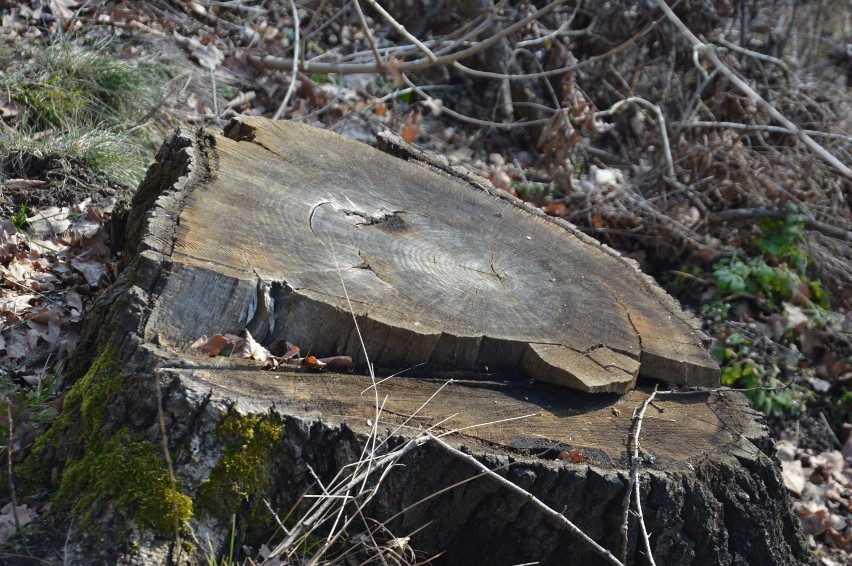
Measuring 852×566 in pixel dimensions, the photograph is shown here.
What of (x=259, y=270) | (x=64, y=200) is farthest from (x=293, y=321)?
(x=64, y=200)

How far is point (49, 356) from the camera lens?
2.87 m

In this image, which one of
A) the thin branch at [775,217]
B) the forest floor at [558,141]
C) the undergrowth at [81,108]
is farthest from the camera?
the thin branch at [775,217]

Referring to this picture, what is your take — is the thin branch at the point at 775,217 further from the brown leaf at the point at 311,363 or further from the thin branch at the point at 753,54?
the brown leaf at the point at 311,363

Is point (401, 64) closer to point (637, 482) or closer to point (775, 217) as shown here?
point (775, 217)

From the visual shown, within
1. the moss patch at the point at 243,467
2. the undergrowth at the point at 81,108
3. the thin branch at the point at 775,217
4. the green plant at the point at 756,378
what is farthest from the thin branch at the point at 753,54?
the moss patch at the point at 243,467

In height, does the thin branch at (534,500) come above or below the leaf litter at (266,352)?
below

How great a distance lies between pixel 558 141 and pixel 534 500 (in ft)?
12.7

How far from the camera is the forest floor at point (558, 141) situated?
3828 millimetres

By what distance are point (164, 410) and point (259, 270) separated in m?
0.46

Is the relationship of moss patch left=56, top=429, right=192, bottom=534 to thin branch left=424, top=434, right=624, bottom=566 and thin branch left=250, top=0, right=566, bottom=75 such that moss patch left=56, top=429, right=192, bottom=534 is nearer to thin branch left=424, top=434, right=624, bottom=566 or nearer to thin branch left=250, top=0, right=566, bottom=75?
thin branch left=424, top=434, right=624, bottom=566

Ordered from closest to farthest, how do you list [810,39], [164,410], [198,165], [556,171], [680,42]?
[164,410] < [198,165] < [556,171] < [680,42] < [810,39]

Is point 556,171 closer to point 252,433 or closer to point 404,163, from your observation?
point 404,163

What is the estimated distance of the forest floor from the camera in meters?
3.83

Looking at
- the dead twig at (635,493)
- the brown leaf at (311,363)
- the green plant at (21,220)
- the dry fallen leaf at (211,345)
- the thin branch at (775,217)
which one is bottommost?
the thin branch at (775,217)
